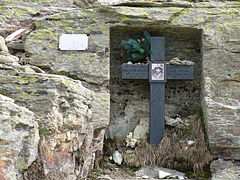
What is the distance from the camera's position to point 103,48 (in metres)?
5.80

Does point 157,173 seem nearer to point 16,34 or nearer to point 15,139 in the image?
point 15,139

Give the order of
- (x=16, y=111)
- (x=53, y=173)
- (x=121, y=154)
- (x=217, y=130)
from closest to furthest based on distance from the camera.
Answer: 1. (x=16, y=111)
2. (x=53, y=173)
3. (x=217, y=130)
4. (x=121, y=154)

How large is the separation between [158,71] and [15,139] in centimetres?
340

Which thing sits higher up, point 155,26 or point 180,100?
point 155,26

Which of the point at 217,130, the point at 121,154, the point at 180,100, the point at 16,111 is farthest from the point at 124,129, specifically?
the point at 16,111

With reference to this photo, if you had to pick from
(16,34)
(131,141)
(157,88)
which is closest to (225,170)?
(131,141)

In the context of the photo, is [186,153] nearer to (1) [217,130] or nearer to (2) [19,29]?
(1) [217,130]

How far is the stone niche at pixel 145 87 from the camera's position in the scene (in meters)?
6.25

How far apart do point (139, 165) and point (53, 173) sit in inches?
79.2

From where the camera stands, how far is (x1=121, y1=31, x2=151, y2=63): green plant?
605 cm

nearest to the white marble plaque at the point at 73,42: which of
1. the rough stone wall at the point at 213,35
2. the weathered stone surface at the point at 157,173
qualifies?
the rough stone wall at the point at 213,35

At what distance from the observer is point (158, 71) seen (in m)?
5.97

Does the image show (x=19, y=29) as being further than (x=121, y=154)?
Yes

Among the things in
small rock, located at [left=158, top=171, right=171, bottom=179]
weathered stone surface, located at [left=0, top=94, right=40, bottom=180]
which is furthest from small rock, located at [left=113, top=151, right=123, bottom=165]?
weathered stone surface, located at [left=0, top=94, right=40, bottom=180]
